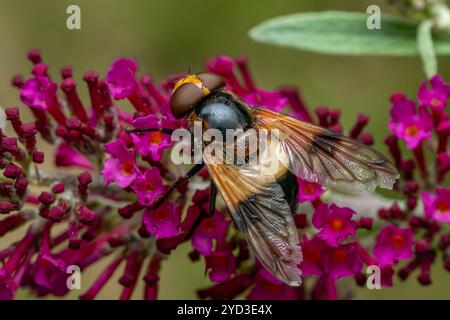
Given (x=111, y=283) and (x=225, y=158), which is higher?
(x=225, y=158)

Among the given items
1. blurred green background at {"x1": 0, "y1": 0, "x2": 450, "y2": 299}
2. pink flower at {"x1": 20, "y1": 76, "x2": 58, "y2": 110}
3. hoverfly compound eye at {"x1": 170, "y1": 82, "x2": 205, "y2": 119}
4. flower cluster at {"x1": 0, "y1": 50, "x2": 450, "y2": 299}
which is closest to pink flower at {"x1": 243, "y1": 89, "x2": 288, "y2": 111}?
flower cluster at {"x1": 0, "y1": 50, "x2": 450, "y2": 299}

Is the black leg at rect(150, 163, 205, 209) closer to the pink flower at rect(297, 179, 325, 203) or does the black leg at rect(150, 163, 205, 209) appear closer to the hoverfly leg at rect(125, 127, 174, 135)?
the hoverfly leg at rect(125, 127, 174, 135)

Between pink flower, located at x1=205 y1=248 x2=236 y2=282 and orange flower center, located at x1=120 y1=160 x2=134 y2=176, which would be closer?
orange flower center, located at x1=120 y1=160 x2=134 y2=176

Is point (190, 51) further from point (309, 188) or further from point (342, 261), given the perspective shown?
point (342, 261)

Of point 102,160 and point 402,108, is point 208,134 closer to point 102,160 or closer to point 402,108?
point 102,160
